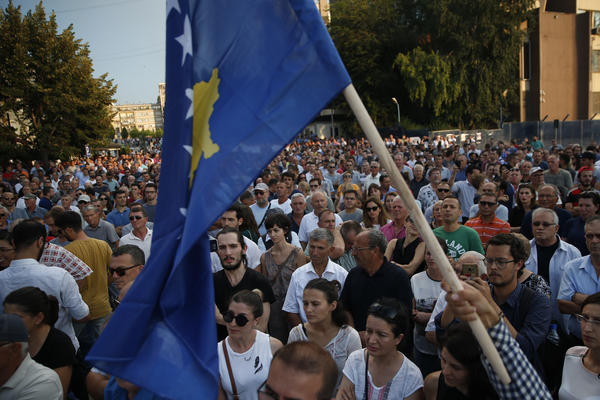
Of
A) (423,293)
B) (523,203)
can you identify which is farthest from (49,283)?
(523,203)

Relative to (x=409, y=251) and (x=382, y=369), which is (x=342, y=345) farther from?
(x=409, y=251)

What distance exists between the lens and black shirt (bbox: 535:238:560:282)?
4.82 metres

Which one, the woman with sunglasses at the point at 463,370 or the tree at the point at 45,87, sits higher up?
the tree at the point at 45,87

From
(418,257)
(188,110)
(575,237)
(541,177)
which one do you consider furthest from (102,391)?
(541,177)

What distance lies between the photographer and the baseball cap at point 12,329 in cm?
266

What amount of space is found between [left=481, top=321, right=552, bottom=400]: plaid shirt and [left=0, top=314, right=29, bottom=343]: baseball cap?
100 inches

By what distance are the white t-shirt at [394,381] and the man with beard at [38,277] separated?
2535mm

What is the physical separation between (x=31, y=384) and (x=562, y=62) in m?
48.8

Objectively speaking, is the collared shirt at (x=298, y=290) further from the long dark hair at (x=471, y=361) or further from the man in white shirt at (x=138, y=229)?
the man in white shirt at (x=138, y=229)

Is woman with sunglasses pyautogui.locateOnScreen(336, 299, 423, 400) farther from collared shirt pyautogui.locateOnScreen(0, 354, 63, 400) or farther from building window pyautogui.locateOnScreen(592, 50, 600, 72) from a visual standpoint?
building window pyautogui.locateOnScreen(592, 50, 600, 72)

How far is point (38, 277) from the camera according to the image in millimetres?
4008

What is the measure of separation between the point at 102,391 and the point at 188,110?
1977mm

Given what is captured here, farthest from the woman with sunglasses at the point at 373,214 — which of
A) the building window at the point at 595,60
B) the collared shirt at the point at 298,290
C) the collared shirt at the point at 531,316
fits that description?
the building window at the point at 595,60

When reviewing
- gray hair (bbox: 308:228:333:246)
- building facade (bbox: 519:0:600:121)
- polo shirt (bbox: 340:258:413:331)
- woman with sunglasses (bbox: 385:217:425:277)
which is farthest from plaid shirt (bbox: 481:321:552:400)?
building facade (bbox: 519:0:600:121)
